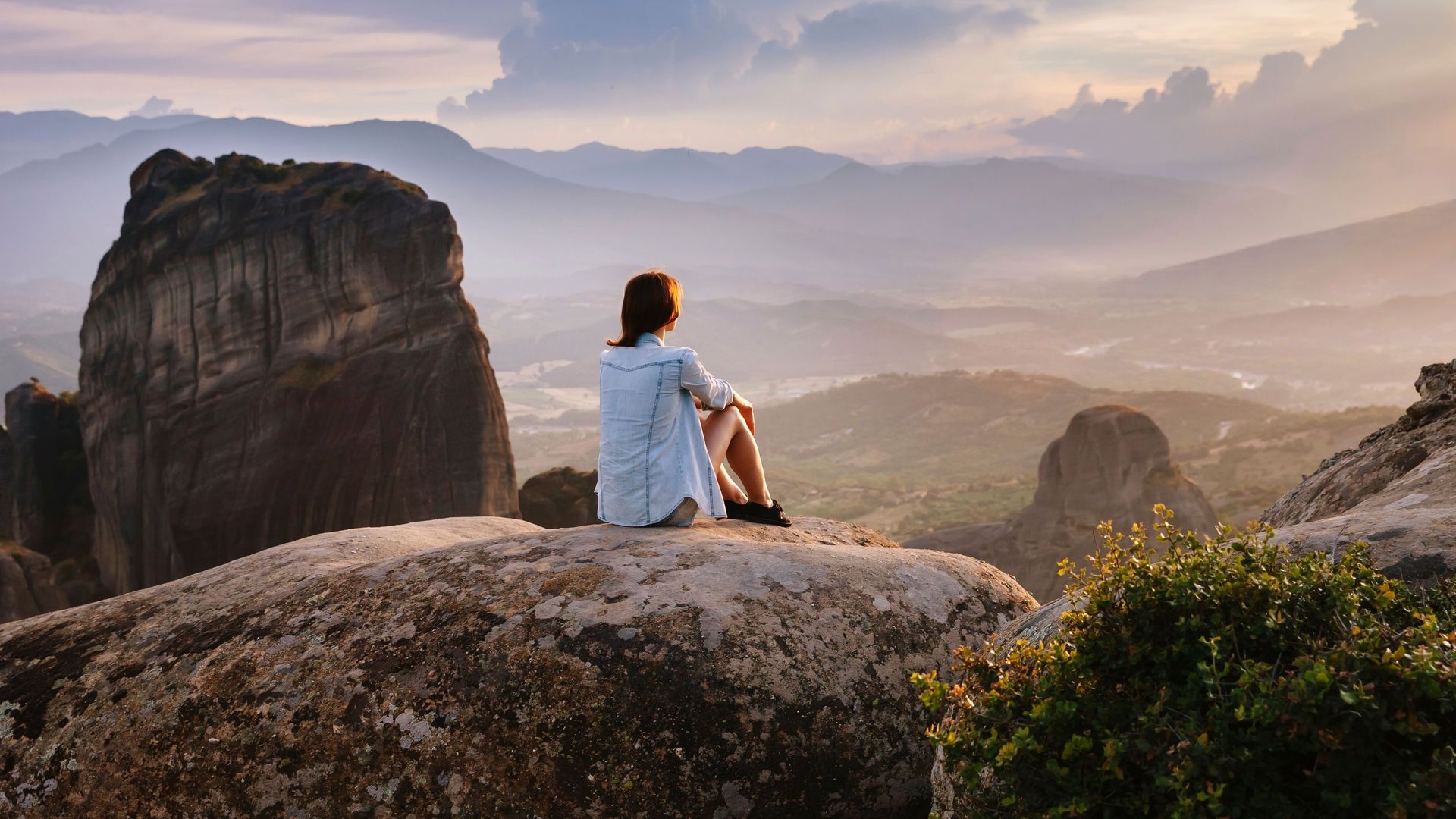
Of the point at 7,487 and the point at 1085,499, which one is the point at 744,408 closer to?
the point at 7,487

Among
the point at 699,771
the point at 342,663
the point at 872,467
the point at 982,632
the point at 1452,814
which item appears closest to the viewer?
the point at 1452,814

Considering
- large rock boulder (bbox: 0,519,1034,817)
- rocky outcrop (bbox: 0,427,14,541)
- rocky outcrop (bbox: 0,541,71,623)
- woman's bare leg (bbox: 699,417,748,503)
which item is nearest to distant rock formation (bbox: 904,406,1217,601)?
rocky outcrop (bbox: 0,541,71,623)

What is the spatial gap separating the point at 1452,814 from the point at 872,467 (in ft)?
426

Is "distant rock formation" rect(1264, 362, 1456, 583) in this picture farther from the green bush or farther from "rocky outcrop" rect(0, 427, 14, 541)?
"rocky outcrop" rect(0, 427, 14, 541)

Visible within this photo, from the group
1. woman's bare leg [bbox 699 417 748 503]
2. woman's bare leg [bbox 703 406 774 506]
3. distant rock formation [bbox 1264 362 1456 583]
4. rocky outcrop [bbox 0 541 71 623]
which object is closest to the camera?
distant rock formation [bbox 1264 362 1456 583]

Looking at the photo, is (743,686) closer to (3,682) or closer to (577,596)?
(577,596)

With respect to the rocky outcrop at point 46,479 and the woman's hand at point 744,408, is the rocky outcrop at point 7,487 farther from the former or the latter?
the woman's hand at point 744,408

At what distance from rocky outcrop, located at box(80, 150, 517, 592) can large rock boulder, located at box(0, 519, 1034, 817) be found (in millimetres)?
29155

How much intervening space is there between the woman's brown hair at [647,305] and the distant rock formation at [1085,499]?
44.5 metres

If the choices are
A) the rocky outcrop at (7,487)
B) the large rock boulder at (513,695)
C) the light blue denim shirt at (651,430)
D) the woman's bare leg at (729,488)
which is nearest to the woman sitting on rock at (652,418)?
the light blue denim shirt at (651,430)

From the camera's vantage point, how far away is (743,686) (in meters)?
5.41

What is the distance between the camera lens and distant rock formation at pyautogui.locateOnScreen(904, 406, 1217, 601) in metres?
50.5

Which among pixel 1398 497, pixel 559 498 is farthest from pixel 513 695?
pixel 559 498

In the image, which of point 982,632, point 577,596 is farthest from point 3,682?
point 982,632
